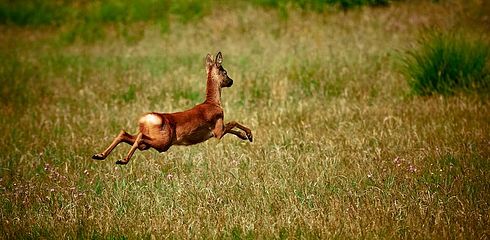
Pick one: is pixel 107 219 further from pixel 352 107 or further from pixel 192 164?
pixel 352 107

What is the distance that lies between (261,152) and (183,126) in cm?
212

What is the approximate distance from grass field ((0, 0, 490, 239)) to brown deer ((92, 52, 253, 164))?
537 mm

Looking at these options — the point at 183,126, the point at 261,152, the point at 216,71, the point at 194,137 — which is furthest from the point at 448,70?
the point at 183,126

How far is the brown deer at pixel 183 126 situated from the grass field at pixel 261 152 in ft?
1.76

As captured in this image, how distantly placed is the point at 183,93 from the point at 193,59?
14.7 ft

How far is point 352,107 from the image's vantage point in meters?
11.1

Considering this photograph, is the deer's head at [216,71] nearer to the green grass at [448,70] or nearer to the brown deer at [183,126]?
the brown deer at [183,126]

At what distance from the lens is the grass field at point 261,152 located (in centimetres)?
619

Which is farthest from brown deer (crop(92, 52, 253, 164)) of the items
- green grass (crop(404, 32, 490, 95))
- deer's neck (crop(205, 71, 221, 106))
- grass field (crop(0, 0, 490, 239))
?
green grass (crop(404, 32, 490, 95))

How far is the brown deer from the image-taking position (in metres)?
6.41

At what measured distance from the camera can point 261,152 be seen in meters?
8.65

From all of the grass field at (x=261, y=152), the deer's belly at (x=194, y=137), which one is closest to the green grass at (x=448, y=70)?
the grass field at (x=261, y=152)

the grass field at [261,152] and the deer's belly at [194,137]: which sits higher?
the deer's belly at [194,137]

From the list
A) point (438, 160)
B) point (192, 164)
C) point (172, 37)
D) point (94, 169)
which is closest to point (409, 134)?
point (438, 160)
